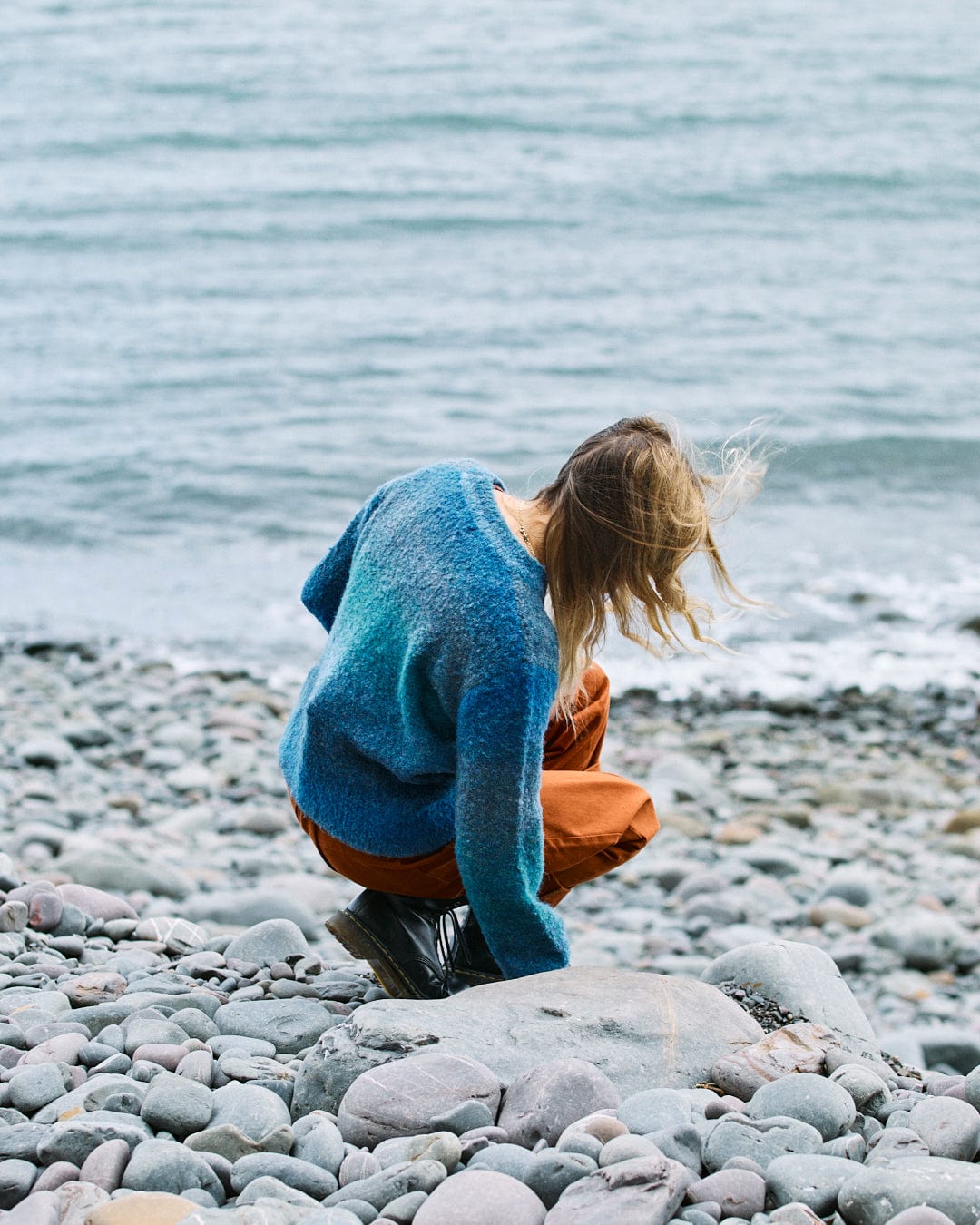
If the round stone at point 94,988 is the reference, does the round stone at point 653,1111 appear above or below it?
above

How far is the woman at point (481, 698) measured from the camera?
A: 227cm

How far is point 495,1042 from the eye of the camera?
89.6 inches

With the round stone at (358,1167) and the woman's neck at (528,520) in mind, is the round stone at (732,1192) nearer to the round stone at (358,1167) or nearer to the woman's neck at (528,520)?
the round stone at (358,1167)

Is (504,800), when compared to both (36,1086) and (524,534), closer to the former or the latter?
(524,534)

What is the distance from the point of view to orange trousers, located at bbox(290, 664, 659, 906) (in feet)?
8.60

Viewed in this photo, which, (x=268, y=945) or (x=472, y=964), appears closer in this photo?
(x=472, y=964)

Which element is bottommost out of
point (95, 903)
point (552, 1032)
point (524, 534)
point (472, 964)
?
point (95, 903)

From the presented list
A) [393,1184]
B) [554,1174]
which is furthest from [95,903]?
[554,1174]

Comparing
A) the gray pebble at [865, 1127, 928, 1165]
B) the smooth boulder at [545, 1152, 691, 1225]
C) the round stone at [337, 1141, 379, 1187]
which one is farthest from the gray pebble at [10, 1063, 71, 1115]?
the gray pebble at [865, 1127, 928, 1165]

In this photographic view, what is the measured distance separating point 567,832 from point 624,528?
661mm

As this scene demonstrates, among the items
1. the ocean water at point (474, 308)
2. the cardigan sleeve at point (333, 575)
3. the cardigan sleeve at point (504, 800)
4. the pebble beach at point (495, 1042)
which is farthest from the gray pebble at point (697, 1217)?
the ocean water at point (474, 308)

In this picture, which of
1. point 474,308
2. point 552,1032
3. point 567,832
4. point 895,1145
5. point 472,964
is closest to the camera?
point 895,1145

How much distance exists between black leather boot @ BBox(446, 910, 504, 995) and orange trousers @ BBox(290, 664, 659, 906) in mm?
101

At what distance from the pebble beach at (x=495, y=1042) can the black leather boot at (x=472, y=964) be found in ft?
0.58
